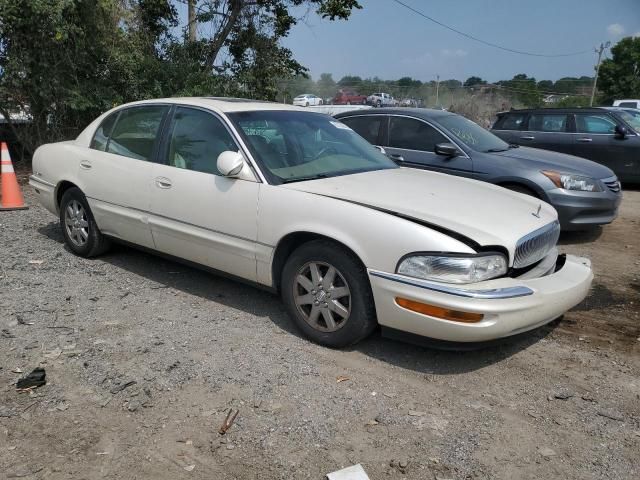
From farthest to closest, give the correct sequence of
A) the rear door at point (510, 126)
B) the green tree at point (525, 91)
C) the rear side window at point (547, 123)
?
the green tree at point (525, 91) → the rear door at point (510, 126) → the rear side window at point (547, 123)

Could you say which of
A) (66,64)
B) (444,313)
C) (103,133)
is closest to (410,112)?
(103,133)

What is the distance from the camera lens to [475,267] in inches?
126

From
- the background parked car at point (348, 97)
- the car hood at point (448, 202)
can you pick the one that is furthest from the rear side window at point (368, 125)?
the background parked car at point (348, 97)

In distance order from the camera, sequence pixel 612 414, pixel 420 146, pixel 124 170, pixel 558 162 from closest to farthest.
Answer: pixel 612 414, pixel 124 170, pixel 558 162, pixel 420 146

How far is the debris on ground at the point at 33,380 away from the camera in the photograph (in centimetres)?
318

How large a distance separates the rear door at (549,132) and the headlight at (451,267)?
8337 millimetres

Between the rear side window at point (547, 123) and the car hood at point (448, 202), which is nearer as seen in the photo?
the car hood at point (448, 202)

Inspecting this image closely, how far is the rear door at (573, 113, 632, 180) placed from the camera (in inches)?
400

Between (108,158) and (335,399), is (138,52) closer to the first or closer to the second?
(108,158)

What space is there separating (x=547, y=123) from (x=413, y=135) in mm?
4959

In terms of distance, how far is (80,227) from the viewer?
539 centimetres

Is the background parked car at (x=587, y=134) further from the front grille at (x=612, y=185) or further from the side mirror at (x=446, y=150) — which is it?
the side mirror at (x=446, y=150)

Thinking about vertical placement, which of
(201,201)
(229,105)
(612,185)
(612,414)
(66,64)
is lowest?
(612,414)

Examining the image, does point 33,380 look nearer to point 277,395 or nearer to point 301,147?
point 277,395
